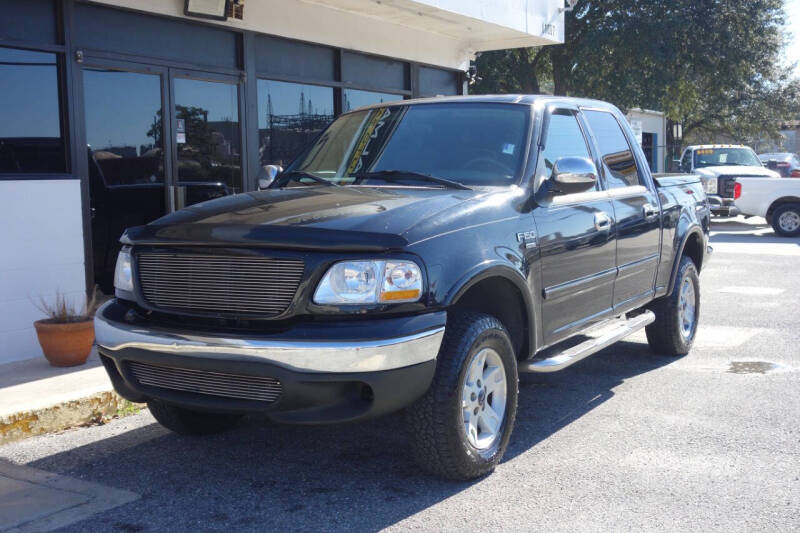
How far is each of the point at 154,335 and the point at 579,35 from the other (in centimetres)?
2055

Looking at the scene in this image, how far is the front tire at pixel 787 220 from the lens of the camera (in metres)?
18.8

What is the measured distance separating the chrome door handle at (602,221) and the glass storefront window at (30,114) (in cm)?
453

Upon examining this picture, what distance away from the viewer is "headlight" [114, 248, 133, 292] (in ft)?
14.5

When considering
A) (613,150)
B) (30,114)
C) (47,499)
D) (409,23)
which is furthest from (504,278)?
(409,23)

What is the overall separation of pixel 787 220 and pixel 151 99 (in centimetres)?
1486

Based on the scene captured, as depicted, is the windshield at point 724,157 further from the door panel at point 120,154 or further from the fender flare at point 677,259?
the door panel at point 120,154

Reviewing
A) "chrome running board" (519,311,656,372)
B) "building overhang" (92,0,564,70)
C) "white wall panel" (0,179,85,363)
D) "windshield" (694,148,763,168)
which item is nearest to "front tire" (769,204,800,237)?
"windshield" (694,148,763,168)

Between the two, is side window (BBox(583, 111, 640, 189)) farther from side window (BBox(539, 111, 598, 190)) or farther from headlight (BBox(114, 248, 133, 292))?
headlight (BBox(114, 248, 133, 292))

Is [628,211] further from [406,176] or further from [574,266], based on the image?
[406,176]

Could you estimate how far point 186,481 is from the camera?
443cm

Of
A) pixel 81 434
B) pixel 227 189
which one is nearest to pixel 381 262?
pixel 81 434

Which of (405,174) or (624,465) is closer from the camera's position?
(624,465)

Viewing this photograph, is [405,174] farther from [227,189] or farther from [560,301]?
[227,189]

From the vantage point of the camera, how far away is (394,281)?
12.6 feet
